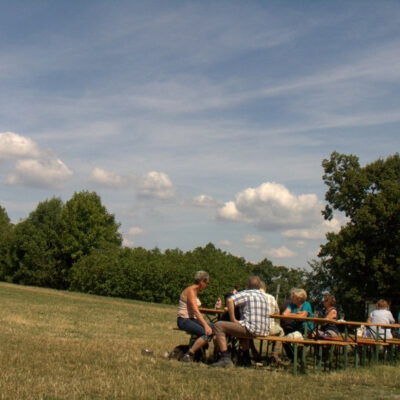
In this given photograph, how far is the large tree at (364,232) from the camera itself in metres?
37.9

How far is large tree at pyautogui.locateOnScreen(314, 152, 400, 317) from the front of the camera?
37.9m

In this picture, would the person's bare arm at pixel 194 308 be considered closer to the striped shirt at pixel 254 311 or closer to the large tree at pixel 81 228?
the striped shirt at pixel 254 311

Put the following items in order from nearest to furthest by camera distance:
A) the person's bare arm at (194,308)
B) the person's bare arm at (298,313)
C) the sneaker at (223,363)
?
the sneaker at (223,363), the person's bare arm at (194,308), the person's bare arm at (298,313)

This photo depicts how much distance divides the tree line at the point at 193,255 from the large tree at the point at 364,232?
0.07 meters

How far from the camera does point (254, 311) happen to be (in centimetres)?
893

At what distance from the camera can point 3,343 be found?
9414mm

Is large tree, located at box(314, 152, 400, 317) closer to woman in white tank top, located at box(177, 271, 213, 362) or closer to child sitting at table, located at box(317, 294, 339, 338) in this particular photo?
child sitting at table, located at box(317, 294, 339, 338)

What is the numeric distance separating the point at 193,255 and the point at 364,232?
19.7 meters

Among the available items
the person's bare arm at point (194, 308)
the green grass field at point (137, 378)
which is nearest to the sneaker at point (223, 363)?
the green grass field at point (137, 378)

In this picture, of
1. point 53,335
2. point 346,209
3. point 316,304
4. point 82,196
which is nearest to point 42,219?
point 82,196

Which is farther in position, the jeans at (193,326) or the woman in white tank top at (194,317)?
the jeans at (193,326)

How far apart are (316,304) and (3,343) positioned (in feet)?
166

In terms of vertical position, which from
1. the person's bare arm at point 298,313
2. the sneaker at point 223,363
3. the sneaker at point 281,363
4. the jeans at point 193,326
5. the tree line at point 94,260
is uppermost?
the tree line at point 94,260

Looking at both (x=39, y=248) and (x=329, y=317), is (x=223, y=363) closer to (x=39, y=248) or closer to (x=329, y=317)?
(x=329, y=317)
